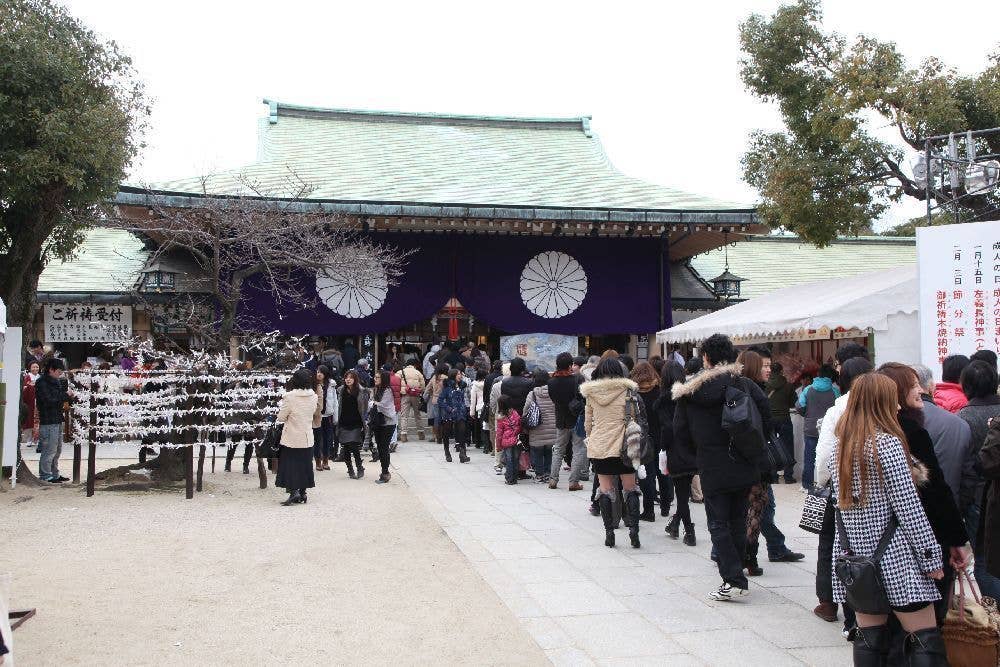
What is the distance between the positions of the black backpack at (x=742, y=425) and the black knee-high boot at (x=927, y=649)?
5.63ft

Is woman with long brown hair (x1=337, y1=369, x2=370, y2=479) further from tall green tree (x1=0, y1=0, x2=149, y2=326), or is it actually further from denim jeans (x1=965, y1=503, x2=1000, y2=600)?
denim jeans (x1=965, y1=503, x2=1000, y2=600)

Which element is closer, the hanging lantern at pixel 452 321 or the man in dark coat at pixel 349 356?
the man in dark coat at pixel 349 356

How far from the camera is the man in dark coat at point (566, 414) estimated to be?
29.8 ft

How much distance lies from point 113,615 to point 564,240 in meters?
13.7

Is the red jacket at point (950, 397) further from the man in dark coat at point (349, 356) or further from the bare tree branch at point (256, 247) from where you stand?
the man in dark coat at point (349, 356)

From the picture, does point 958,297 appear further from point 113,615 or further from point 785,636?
point 113,615

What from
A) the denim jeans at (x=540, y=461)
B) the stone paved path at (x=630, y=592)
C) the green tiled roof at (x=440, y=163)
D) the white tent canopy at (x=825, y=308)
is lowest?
the stone paved path at (x=630, y=592)

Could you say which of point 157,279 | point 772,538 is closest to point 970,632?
point 772,538

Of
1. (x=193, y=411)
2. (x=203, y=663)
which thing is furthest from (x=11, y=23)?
(x=203, y=663)

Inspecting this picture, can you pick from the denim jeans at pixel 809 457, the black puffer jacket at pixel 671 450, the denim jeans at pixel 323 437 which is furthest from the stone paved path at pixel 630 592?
the denim jeans at pixel 323 437

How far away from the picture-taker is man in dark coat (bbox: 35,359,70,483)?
31.8ft

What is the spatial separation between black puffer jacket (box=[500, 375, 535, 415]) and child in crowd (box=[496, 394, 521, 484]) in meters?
0.05

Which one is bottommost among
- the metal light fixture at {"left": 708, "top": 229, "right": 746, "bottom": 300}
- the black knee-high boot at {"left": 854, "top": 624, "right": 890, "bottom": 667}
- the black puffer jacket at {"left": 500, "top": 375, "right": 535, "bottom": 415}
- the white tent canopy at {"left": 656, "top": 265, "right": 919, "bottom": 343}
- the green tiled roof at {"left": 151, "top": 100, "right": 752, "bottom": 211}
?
the black knee-high boot at {"left": 854, "top": 624, "right": 890, "bottom": 667}

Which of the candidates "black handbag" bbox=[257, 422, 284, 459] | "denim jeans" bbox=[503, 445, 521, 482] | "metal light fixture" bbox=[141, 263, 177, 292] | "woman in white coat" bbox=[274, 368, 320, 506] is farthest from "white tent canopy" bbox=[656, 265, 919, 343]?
"metal light fixture" bbox=[141, 263, 177, 292]
